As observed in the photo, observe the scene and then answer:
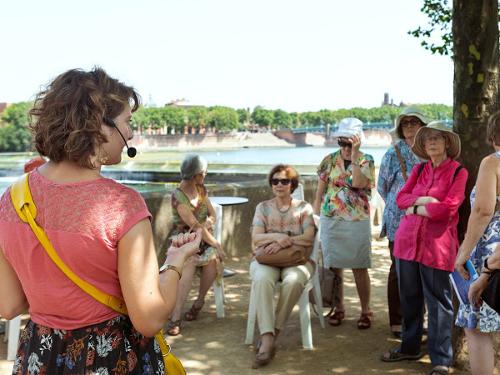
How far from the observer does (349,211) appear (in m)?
5.12

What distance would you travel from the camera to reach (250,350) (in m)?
4.70

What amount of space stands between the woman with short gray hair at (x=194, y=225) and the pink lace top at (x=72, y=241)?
344cm

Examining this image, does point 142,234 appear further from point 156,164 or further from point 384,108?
point 384,108

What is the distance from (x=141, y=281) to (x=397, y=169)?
3.44 meters

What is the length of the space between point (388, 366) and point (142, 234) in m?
3.07

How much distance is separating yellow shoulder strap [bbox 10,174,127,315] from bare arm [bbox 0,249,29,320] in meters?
0.19

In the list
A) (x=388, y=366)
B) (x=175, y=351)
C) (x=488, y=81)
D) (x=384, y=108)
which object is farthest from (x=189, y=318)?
(x=384, y=108)

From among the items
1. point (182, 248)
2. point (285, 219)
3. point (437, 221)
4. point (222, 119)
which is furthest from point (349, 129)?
point (222, 119)

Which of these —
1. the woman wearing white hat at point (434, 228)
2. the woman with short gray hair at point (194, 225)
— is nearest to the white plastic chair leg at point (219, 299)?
the woman with short gray hair at point (194, 225)

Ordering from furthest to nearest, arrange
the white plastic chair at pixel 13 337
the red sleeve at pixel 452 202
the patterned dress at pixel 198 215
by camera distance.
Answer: the patterned dress at pixel 198 215
the white plastic chair at pixel 13 337
the red sleeve at pixel 452 202

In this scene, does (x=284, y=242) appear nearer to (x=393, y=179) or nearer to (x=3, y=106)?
(x=393, y=179)

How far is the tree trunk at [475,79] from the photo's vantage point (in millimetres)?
4047

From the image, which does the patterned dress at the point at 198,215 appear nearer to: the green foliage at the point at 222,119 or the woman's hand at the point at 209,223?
the woman's hand at the point at 209,223

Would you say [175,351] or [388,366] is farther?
[175,351]
